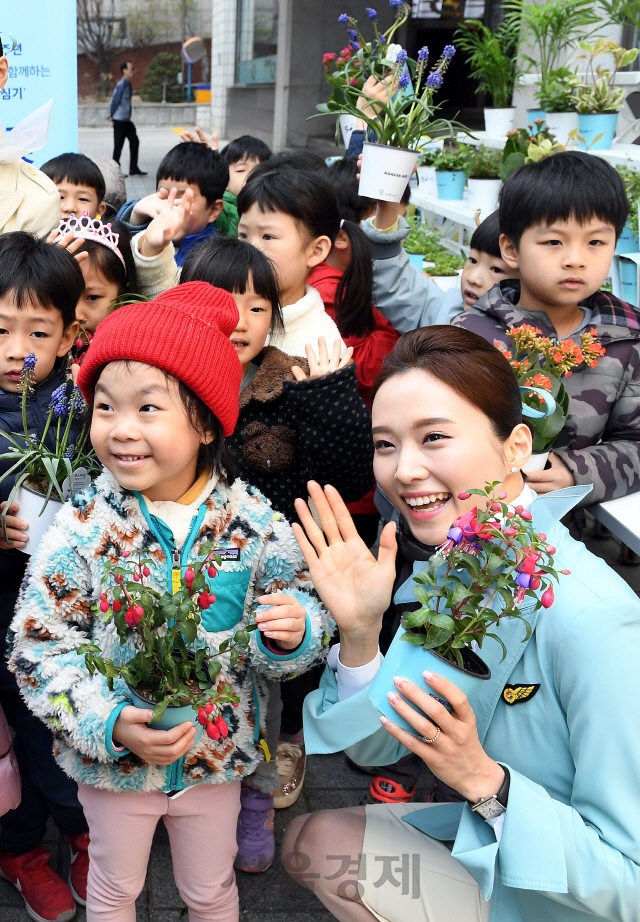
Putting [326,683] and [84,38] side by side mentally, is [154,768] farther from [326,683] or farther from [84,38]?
[84,38]

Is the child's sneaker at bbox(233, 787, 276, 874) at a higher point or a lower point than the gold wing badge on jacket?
lower

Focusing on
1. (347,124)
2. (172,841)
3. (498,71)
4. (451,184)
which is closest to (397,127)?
(347,124)

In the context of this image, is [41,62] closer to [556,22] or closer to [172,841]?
[556,22]

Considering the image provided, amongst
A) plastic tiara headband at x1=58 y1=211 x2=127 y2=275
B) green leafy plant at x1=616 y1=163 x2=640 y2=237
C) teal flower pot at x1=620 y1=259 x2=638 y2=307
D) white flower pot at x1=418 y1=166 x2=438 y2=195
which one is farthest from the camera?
white flower pot at x1=418 y1=166 x2=438 y2=195

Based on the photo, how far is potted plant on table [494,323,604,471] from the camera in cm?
207

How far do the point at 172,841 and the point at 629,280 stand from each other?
294cm

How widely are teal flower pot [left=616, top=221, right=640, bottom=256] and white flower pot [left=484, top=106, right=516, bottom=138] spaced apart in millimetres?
3102

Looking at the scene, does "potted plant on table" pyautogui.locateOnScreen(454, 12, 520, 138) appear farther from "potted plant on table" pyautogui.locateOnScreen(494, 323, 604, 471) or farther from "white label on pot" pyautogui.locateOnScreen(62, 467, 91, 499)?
"white label on pot" pyautogui.locateOnScreen(62, 467, 91, 499)

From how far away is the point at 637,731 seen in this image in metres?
1.32

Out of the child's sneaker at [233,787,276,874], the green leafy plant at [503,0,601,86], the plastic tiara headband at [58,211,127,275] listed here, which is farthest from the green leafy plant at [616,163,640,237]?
the child's sneaker at [233,787,276,874]

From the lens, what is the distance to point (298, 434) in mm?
2279

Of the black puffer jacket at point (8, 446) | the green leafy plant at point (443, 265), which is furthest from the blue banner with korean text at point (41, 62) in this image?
the black puffer jacket at point (8, 446)

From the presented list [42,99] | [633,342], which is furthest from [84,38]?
[633,342]

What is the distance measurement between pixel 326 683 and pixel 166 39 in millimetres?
40489
